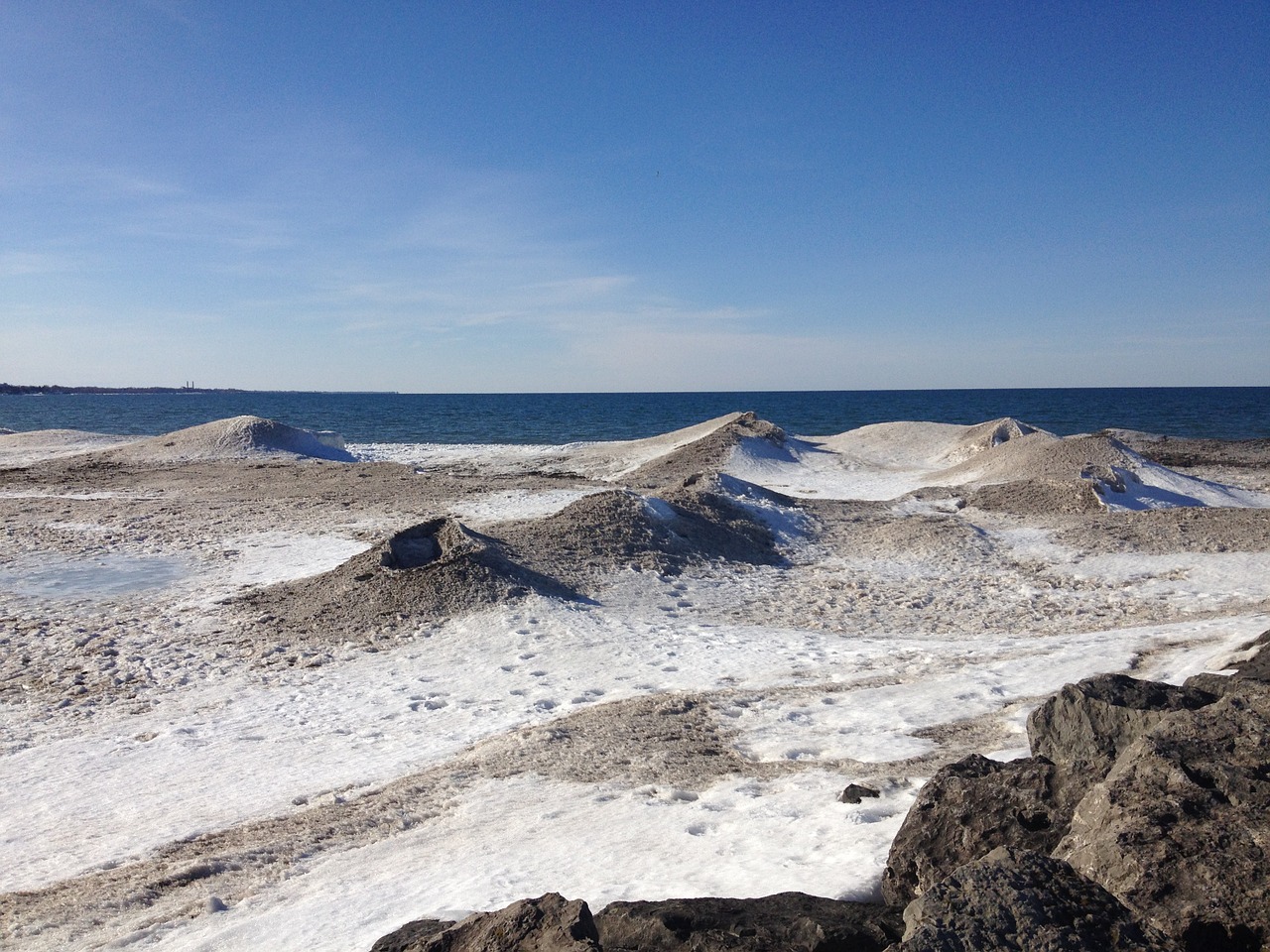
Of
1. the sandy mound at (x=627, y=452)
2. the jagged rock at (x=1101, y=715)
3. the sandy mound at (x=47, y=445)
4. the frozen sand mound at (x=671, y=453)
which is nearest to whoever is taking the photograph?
A: the jagged rock at (x=1101, y=715)

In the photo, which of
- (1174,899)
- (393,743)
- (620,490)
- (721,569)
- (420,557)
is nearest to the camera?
(1174,899)

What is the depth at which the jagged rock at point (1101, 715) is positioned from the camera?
407cm

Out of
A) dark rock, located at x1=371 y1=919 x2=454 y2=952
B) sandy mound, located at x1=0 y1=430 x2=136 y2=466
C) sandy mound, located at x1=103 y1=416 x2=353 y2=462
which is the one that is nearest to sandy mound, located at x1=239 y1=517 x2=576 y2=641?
dark rock, located at x1=371 y1=919 x2=454 y2=952

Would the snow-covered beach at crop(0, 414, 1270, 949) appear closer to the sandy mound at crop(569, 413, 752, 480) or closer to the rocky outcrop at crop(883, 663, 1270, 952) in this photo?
the rocky outcrop at crop(883, 663, 1270, 952)

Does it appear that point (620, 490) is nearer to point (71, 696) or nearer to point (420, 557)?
point (420, 557)

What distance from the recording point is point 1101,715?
13.8 feet

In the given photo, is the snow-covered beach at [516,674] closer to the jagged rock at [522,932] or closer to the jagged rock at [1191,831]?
the jagged rock at [522,932]

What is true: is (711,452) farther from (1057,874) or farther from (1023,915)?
(1023,915)

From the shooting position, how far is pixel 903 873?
3.45m

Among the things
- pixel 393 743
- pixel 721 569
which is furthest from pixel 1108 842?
pixel 721 569

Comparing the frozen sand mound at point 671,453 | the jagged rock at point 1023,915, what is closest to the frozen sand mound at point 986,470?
the frozen sand mound at point 671,453

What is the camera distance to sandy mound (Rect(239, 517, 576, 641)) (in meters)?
9.59

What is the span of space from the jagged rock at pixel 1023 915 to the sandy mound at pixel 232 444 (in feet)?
88.7

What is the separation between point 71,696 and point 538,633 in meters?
4.21
